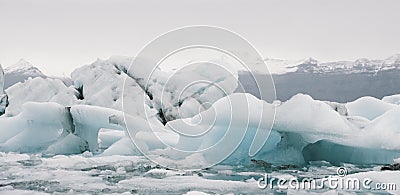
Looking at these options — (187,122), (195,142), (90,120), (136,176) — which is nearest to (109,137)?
(90,120)

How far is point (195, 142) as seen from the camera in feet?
31.3

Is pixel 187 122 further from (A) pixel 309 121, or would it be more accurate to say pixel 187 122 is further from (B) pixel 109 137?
(B) pixel 109 137

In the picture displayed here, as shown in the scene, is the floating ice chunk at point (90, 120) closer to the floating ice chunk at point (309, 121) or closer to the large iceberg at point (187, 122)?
the large iceberg at point (187, 122)

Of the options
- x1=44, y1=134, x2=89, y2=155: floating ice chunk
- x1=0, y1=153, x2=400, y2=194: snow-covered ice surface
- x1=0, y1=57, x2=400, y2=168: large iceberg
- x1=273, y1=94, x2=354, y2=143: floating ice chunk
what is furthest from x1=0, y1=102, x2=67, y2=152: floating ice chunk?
x1=273, y1=94, x2=354, y2=143: floating ice chunk

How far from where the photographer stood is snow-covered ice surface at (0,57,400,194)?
745 cm

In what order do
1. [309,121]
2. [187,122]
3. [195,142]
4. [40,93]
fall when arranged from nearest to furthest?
[309,121] < [195,142] < [187,122] < [40,93]

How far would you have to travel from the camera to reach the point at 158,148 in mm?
11125

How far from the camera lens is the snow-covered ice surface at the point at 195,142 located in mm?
7453

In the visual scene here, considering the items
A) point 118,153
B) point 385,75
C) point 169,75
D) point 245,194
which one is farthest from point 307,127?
point 385,75

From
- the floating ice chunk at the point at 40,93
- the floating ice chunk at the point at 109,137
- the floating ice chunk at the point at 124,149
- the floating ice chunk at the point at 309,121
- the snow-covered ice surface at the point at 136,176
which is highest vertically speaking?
the floating ice chunk at the point at 40,93

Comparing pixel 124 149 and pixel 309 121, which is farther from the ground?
pixel 309 121

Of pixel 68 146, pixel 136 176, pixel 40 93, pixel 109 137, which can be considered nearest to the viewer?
pixel 136 176

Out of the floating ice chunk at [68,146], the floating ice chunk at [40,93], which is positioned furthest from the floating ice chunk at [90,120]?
the floating ice chunk at [40,93]

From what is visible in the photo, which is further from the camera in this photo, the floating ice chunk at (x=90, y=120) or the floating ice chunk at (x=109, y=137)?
the floating ice chunk at (x=109, y=137)
